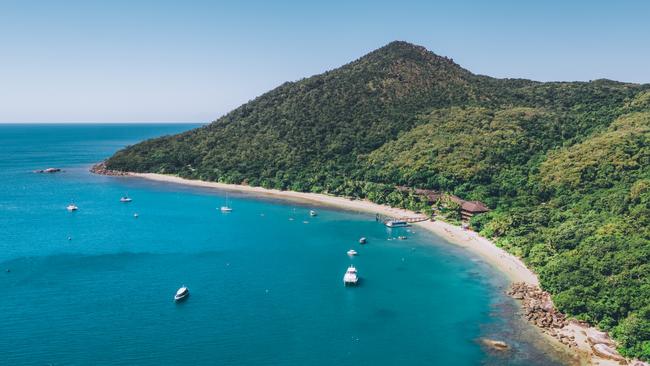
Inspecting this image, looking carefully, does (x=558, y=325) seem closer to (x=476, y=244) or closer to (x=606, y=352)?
(x=606, y=352)

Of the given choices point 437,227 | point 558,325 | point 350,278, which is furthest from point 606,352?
point 437,227

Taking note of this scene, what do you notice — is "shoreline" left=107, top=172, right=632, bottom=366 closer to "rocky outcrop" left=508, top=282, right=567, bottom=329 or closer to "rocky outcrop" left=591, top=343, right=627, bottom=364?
"rocky outcrop" left=591, top=343, right=627, bottom=364

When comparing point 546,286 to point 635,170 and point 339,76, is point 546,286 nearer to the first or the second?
point 635,170

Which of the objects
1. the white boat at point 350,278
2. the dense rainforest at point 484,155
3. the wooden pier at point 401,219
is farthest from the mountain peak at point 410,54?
the white boat at point 350,278

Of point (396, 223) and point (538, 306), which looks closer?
point (538, 306)

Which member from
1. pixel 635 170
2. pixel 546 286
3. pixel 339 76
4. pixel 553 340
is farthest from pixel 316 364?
pixel 339 76

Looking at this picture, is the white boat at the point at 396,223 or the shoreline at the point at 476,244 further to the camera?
the white boat at the point at 396,223

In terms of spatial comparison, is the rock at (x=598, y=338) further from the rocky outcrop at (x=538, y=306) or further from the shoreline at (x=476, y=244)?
the rocky outcrop at (x=538, y=306)
